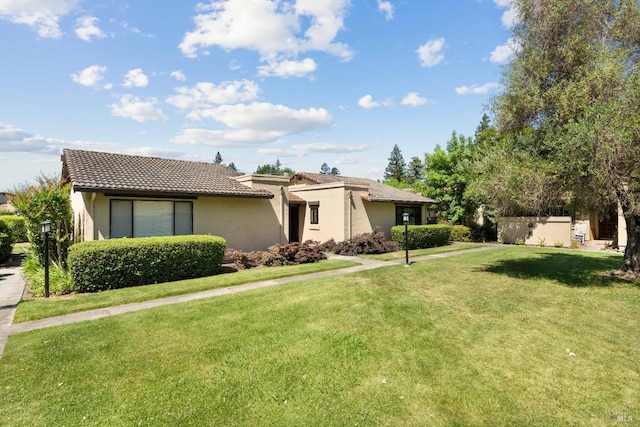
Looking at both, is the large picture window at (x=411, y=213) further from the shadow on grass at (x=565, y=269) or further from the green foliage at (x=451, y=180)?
the shadow on grass at (x=565, y=269)

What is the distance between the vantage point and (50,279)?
10.2 meters

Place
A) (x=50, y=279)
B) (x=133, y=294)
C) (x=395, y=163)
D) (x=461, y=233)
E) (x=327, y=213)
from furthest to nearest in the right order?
1. (x=395, y=163)
2. (x=461, y=233)
3. (x=327, y=213)
4. (x=50, y=279)
5. (x=133, y=294)

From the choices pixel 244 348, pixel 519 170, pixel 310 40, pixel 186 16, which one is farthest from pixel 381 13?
pixel 244 348

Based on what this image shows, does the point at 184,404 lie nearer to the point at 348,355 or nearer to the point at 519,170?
the point at 348,355

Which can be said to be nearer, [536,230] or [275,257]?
[275,257]

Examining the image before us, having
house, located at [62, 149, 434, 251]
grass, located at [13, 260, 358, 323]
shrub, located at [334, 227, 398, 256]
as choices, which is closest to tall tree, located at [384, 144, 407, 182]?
house, located at [62, 149, 434, 251]

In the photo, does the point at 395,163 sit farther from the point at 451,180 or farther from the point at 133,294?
the point at 133,294

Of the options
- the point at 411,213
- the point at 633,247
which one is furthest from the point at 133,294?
the point at 411,213

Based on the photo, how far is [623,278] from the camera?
1078 cm

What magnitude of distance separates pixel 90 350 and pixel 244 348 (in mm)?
2621

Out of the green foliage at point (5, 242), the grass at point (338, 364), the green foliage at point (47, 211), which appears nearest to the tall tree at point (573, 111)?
the grass at point (338, 364)

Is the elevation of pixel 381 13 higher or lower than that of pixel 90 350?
higher

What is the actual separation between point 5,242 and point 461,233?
2731 cm

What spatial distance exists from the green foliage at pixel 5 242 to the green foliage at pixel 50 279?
487 centimetres
